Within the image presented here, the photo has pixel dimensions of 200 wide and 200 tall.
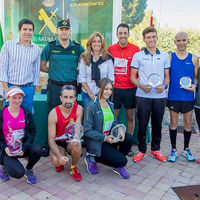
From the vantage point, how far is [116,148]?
140 inches

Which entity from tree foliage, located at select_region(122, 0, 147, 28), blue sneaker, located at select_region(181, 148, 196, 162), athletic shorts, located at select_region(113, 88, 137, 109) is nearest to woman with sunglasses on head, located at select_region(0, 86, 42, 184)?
athletic shorts, located at select_region(113, 88, 137, 109)

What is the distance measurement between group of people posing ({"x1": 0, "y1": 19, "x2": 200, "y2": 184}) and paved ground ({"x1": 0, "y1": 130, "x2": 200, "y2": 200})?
0.13 metres

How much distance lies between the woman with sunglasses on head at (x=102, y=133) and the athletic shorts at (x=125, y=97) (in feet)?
1.55

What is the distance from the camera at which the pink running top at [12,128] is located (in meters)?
3.00

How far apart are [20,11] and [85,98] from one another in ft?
15.2

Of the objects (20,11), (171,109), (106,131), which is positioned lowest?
(106,131)

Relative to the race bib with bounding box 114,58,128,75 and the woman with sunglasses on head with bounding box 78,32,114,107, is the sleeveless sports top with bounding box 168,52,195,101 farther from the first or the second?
the woman with sunglasses on head with bounding box 78,32,114,107

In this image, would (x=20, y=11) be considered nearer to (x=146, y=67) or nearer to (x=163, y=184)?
(x=146, y=67)

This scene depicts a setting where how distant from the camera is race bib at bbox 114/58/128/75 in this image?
3865mm

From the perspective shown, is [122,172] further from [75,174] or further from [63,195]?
[63,195]

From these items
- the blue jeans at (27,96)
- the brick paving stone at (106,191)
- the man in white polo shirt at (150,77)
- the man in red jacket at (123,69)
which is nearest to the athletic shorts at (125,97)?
the man in red jacket at (123,69)

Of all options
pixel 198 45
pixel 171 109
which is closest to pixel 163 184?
pixel 171 109

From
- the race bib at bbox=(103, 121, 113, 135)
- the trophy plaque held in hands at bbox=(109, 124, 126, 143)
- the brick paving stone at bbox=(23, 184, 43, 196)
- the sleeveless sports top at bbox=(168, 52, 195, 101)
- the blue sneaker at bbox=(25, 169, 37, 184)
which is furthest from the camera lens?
the sleeveless sports top at bbox=(168, 52, 195, 101)

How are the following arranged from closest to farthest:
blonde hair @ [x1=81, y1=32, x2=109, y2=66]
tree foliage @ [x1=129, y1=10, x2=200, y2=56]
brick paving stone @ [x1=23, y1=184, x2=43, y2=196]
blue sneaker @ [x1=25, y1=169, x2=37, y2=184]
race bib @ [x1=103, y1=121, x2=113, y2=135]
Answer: brick paving stone @ [x1=23, y1=184, x2=43, y2=196], blue sneaker @ [x1=25, y1=169, x2=37, y2=184], race bib @ [x1=103, y1=121, x2=113, y2=135], blonde hair @ [x1=81, y1=32, x2=109, y2=66], tree foliage @ [x1=129, y1=10, x2=200, y2=56]
